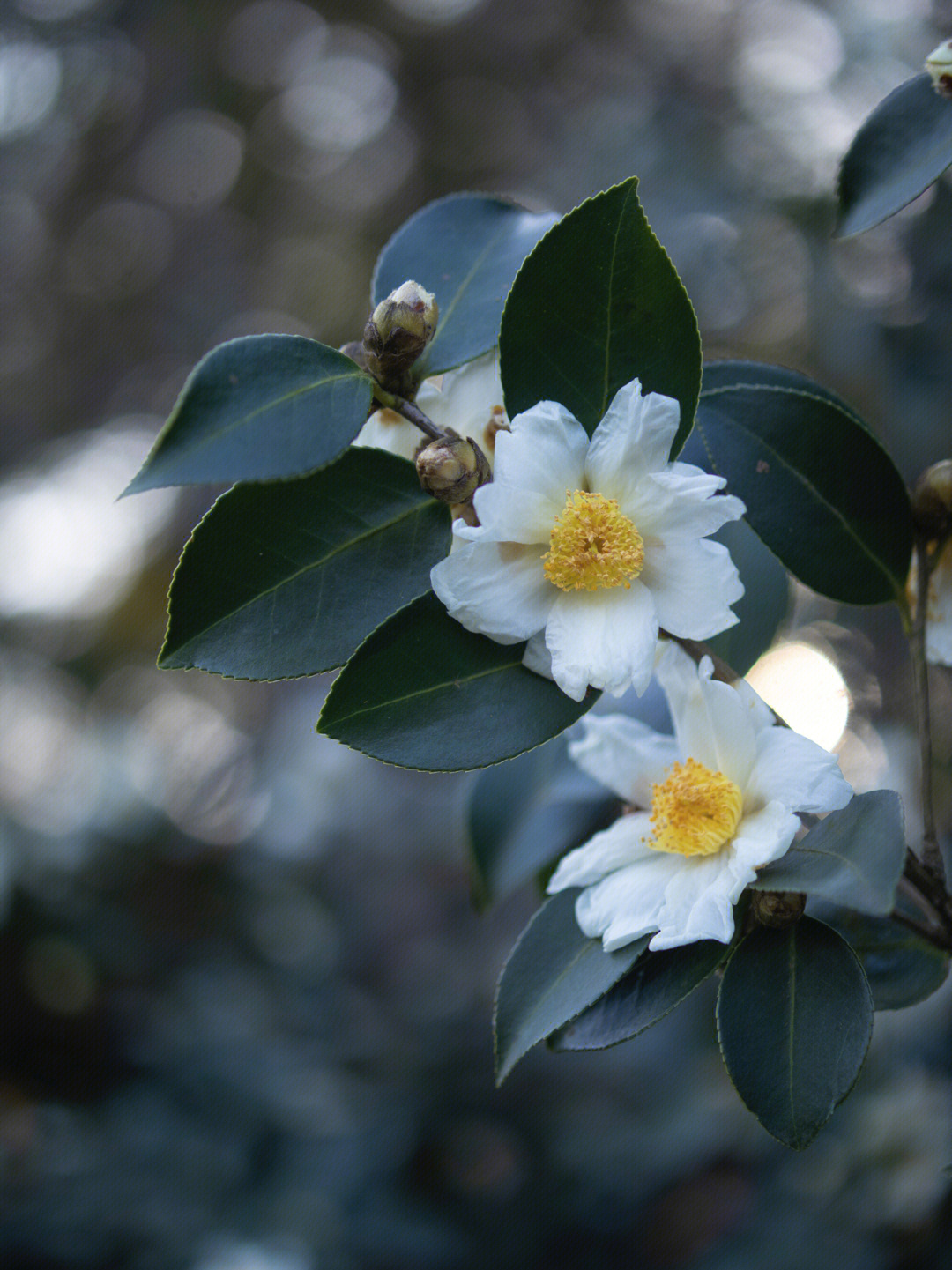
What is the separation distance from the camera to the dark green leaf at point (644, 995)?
500 mm

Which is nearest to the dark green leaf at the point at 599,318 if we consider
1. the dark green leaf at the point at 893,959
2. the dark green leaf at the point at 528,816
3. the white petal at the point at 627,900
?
the white petal at the point at 627,900

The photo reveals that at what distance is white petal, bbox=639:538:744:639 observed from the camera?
1.55ft

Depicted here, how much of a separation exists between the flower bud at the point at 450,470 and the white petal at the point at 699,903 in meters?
0.23

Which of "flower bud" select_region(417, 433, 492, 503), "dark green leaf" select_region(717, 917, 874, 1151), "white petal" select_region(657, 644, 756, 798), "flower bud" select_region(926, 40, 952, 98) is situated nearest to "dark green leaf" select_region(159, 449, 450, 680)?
"flower bud" select_region(417, 433, 492, 503)

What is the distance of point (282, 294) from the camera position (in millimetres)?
3654

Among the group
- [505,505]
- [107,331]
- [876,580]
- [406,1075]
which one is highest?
[505,505]

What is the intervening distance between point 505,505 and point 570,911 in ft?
0.78

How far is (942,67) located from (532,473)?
0.34 meters

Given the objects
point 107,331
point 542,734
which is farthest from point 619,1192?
point 107,331

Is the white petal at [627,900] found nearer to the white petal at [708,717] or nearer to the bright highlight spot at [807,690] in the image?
the white petal at [708,717]

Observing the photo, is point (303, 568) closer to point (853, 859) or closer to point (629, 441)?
point (629, 441)

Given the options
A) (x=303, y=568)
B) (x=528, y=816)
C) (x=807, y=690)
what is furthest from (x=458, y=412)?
(x=807, y=690)

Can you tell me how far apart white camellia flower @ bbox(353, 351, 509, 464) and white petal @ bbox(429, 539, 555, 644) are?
9 cm

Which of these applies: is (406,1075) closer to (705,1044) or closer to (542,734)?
(705,1044)
